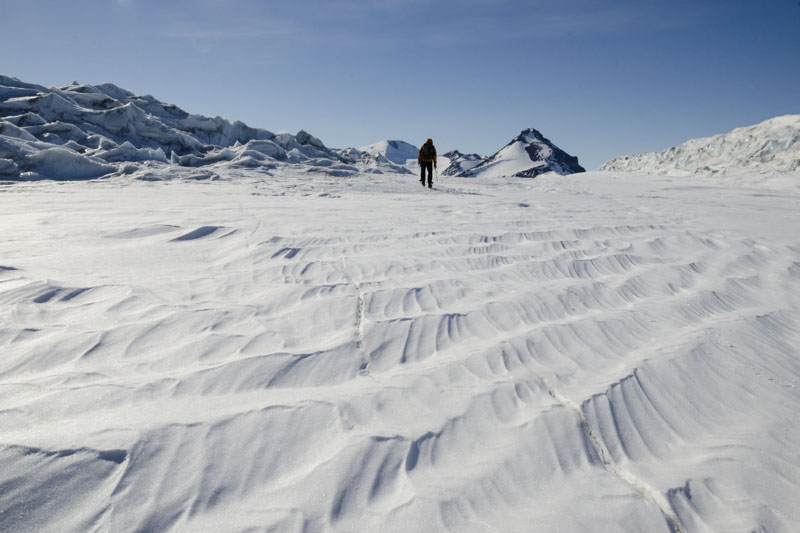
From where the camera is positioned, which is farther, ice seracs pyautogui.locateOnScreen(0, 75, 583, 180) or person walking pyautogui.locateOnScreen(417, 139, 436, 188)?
person walking pyautogui.locateOnScreen(417, 139, 436, 188)

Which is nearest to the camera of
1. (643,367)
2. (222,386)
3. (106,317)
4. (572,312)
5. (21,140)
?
(222,386)

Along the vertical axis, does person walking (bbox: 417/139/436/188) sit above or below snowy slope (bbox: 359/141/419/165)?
below

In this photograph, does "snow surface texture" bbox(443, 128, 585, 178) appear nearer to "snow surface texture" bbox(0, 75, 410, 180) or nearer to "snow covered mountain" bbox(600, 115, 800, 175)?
"snow covered mountain" bbox(600, 115, 800, 175)

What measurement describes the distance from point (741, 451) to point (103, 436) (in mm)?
2078

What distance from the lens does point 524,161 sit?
49.4 m

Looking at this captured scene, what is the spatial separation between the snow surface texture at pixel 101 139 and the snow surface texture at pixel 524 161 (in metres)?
32.9

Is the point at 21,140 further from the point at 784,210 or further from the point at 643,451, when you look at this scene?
the point at 784,210

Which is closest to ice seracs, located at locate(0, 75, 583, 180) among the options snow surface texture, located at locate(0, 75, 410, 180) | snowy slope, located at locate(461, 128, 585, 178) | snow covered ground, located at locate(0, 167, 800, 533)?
snow surface texture, located at locate(0, 75, 410, 180)

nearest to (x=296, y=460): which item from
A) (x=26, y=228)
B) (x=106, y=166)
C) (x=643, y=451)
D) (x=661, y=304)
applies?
(x=643, y=451)

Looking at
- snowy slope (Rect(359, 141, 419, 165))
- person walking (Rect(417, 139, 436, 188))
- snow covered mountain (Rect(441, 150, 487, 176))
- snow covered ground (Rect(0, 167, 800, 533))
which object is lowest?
snow covered ground (Rect(0, 167, 800, 533))

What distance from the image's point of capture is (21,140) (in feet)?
31.0

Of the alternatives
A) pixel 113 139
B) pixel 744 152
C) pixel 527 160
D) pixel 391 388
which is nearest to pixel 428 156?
pixel 391 388

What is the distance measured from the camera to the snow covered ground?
1158mm

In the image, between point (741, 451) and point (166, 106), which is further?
point (166, 106)
